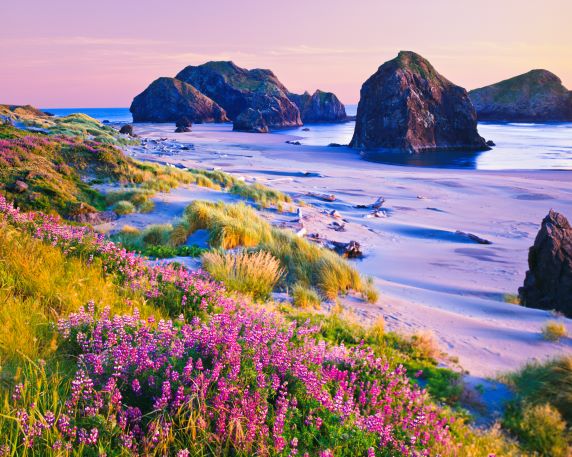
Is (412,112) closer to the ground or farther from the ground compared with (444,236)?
farther from the ground

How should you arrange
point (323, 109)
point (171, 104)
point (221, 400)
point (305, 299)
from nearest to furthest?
point (221, 400), point (305, 299), point (171, 104), point (323, 109)

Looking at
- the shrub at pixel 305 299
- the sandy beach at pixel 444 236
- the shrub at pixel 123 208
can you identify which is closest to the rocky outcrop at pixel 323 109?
the sandy beach at pixel 444 236

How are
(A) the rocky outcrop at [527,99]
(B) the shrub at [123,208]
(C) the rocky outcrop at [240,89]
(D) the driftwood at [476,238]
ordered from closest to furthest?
(B) the shrub at [123,208], (D) the driftwood at [476,238], (C) the rocky outcrop at [240,89], (A) the rocky outcrop at [527,99]

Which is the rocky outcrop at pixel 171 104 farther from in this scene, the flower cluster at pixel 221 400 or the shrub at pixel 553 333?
the flower cluster at pixel 221 400

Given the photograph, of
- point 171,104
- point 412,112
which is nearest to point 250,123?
point 412,112

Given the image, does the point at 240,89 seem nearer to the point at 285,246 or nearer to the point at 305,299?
the point at 285,246

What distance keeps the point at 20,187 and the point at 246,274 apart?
7812mm

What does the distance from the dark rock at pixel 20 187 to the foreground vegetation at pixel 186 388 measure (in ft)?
23.9

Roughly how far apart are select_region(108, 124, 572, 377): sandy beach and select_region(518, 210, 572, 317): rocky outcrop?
0.64 metres

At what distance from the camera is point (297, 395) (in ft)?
10.0

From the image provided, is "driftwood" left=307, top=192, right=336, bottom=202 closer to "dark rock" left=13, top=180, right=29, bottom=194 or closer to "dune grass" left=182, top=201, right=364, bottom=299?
Result: "dune grass" left=182, top=201, right=364, bottom=299

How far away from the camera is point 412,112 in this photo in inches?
1961

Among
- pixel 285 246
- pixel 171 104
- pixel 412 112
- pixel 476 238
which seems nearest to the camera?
pixel 285 246

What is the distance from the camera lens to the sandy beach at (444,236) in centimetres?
628
